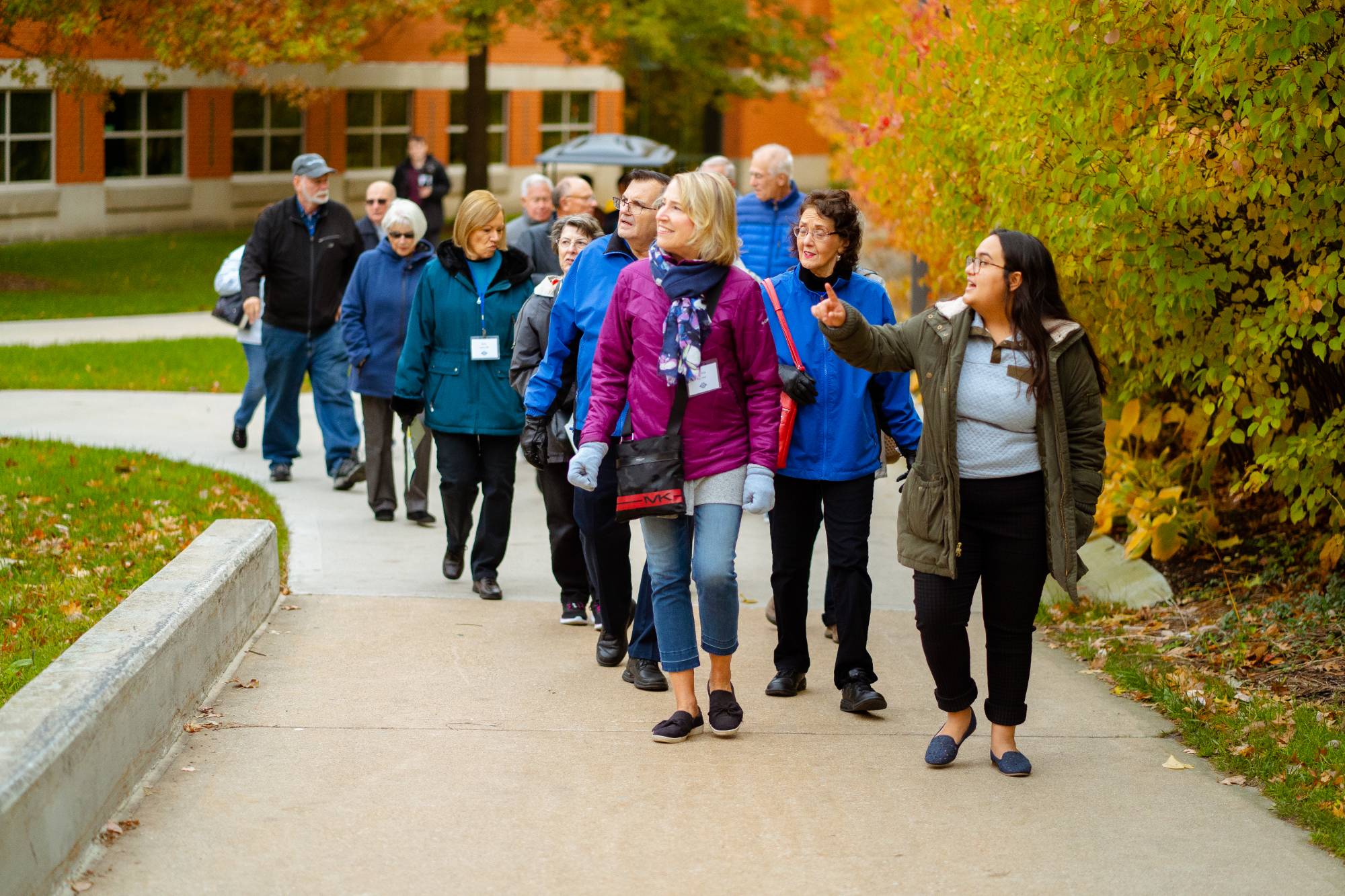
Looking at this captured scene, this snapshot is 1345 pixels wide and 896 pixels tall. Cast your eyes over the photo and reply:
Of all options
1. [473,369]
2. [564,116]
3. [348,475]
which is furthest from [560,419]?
[564,116]

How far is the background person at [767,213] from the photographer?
Answer: 9461 millimetres

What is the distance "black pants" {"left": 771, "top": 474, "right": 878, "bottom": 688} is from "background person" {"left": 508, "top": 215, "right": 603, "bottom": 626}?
3.26ft

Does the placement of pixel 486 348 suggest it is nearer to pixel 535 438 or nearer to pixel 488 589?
pixel 488 589

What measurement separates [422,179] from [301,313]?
41.4 ft

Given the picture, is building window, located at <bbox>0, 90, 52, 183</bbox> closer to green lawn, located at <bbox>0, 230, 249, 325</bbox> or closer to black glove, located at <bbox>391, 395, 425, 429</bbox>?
green lawn, located at <bbox>0, 230, 249, 325</bbox>

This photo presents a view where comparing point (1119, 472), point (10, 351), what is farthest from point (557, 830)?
point (10, 351)

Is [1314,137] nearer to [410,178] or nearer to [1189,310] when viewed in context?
[1189,310]

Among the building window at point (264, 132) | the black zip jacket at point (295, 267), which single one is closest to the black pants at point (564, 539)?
the black zip jacket at point (295, 267)

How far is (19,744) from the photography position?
417cm

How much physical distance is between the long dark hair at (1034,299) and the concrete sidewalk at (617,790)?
133cm

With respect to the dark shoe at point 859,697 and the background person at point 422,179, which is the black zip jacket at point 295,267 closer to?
the dark shoe at point 859,697

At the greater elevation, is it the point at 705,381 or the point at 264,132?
the point at 264,132

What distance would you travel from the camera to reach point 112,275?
22.9 metres

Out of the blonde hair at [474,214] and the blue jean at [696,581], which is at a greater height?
the blonde hair at [474,214]
